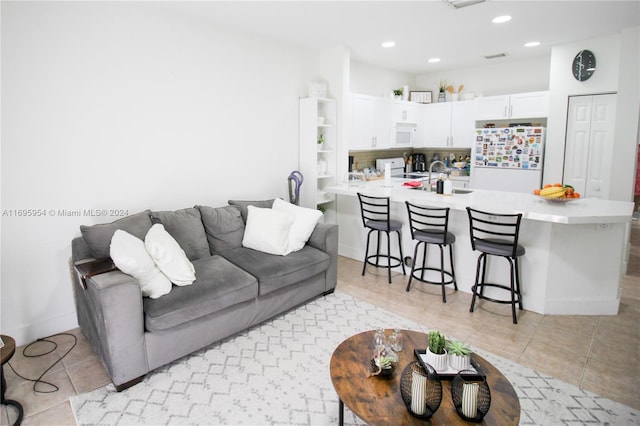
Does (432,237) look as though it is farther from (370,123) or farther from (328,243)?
(370,123)

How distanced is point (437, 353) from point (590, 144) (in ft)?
14.4

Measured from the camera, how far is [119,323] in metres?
2.30

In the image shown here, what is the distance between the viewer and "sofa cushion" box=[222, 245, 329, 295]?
309 centimetres

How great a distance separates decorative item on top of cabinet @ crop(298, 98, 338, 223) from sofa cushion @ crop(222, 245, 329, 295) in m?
1.39

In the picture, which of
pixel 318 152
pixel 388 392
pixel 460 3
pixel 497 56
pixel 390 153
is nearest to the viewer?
pixel 388 392

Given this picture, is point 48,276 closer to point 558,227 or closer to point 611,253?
point 558,227

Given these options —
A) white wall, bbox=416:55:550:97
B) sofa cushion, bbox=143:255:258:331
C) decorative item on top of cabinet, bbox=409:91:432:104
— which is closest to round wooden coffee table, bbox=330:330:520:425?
sofa cushion, bbox=143:255:258:331

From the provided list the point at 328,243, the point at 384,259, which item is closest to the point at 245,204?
the point at 328,243

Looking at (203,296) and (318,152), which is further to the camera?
(318,152)

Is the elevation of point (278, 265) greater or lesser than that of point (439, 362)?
greater

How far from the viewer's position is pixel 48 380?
8.18 ft

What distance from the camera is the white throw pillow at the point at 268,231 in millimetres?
3486

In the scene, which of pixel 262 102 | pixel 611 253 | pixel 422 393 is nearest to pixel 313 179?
pixel 262 102

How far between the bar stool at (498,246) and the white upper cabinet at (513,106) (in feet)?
8.80
